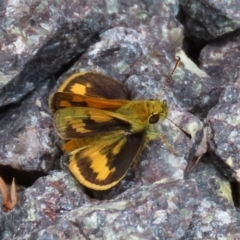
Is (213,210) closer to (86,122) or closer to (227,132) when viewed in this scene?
(227,132)

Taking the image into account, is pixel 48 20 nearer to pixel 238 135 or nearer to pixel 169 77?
pixel 169 77

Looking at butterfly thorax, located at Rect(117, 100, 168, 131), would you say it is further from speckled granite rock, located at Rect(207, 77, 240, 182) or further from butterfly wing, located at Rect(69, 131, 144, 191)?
speckled granite rock, located at Rect(207, 77, 240, 182)

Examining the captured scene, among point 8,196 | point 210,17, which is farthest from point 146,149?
point 210,17

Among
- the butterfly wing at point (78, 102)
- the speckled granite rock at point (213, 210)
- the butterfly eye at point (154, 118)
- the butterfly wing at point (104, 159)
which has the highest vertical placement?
the butterfly wing at point (78, 102)

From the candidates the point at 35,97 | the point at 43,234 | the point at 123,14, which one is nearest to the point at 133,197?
the point at 43,234

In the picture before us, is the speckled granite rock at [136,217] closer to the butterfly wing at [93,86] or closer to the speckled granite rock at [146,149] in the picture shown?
the speckled granite rock at [146,149]

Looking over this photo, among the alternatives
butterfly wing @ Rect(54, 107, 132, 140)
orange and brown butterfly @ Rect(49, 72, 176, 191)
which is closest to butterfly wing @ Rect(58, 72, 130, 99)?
orange and brown butterfly @ Rect(49, 72, 176, 191)

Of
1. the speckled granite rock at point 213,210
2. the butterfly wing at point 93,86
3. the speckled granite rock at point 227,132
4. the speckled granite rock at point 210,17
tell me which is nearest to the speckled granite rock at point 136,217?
the speckled granite rock at point 213,210
